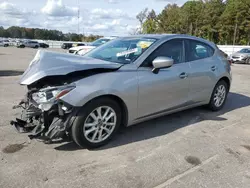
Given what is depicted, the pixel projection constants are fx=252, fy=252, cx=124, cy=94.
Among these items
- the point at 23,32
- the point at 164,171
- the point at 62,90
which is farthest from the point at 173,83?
the point at 23,32

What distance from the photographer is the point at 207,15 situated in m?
54.3

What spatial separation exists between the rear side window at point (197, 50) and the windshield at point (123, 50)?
861mm

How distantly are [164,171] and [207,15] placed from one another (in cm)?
5702

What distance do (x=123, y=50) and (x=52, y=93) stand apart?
1.51m

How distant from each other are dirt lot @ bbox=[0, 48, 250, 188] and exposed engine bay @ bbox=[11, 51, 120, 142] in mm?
315

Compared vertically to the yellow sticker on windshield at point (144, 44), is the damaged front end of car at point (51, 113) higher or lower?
lower

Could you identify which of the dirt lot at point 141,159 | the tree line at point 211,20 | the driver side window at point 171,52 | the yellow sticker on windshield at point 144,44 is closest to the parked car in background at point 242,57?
the dirt lot at point 141,159

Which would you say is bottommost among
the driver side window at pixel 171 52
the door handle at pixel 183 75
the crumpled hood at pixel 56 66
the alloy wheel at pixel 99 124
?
the alloy wheel at pixel 99 124

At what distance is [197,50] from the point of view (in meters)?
4.86

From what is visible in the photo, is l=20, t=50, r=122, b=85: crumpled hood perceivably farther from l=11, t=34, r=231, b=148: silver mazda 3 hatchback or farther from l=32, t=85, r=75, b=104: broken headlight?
l=32, t=85, r=75, b=104: broken headlight

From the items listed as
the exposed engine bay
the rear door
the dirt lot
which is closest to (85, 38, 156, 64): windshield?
the exposed engine bay

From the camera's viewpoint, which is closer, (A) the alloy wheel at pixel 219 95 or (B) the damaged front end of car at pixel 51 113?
(B) the damaged front end of car at pixel 51 113

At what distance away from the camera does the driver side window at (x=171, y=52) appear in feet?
12.7

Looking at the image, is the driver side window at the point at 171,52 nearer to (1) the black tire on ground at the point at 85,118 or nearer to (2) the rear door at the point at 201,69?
(2) the rear door at the point at 201,69
